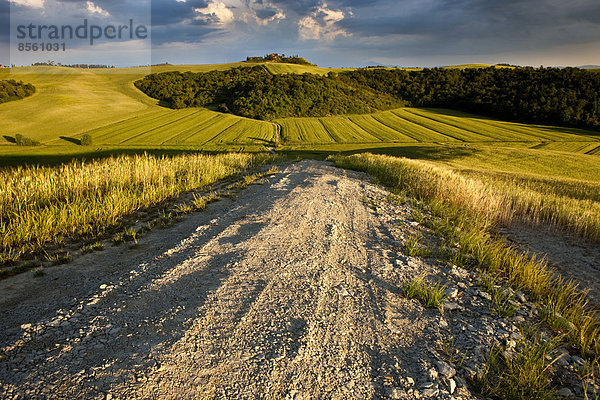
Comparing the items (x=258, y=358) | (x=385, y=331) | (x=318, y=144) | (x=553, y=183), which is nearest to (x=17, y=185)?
(x=258, y=358)

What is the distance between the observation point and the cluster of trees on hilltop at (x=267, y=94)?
265ft

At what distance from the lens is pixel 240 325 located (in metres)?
3.36

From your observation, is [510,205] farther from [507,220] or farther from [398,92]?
[398,92]

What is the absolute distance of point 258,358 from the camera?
9.48 ft

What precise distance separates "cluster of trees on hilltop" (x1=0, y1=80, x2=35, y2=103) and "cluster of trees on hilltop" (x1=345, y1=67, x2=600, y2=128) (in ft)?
330

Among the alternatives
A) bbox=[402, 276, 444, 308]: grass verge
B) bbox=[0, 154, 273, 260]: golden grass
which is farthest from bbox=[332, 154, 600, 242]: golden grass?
bbox=[0, 154, 273, 260]: golden grass

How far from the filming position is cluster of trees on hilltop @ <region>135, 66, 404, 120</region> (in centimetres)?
8062

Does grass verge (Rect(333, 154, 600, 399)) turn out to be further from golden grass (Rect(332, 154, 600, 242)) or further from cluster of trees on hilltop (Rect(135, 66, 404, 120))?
cluster of trees on hilltop (Rect(135, 66, 404, 120))

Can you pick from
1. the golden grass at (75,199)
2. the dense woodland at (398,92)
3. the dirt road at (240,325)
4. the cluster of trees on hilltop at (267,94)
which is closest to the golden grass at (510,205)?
the dirt road at (240,325)

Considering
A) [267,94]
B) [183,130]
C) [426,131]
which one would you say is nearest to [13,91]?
[183,130]

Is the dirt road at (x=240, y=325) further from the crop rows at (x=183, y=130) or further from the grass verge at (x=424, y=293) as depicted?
the crop rows at (x=183, y=130)

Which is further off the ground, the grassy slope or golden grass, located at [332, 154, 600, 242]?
the grassy slope

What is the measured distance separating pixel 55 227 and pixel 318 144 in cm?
5107

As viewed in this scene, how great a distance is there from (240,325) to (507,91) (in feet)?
334
